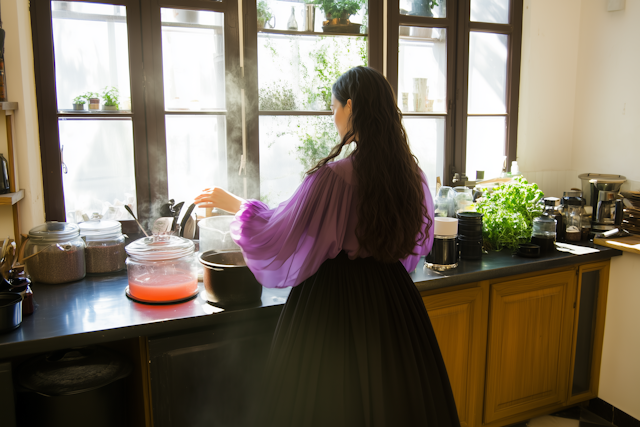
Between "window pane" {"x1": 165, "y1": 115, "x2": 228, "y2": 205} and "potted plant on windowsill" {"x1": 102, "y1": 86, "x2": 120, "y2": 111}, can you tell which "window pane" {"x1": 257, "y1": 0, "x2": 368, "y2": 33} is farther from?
"potted plant on windowsill" {"x1": 102, "y1": 86, "x2": 120, "y2": 111}

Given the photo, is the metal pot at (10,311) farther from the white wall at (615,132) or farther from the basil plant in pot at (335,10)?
the white wall at (615,132)

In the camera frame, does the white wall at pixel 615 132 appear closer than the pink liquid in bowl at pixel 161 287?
No

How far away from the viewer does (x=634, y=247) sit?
2545mm

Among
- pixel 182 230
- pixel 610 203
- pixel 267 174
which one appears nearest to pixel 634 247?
pixel 610 203

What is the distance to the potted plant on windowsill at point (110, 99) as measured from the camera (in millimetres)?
2387

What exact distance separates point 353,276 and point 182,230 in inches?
34.4

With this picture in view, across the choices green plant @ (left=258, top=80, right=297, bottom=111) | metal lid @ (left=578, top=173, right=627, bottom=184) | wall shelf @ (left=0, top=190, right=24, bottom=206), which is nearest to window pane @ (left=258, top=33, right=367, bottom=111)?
green plant @ (left=258, top=80, right=297, bottom=111)

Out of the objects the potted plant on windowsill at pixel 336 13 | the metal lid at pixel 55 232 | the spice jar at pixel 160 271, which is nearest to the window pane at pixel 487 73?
the potted plant on windowsill at pixel 336 13

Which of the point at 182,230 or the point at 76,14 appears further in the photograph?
the point at 76,14

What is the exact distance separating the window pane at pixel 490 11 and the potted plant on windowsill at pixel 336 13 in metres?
0.87

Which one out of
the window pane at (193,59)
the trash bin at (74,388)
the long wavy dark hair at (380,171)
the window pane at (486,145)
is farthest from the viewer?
the window pane at (486,145)

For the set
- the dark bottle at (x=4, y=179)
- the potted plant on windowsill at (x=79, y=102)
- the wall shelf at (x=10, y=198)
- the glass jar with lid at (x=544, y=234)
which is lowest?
the glass jar with lid at (x=544, y=234)

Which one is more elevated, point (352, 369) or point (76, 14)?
point (76, 14)

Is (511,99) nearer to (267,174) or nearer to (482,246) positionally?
(482,246)
